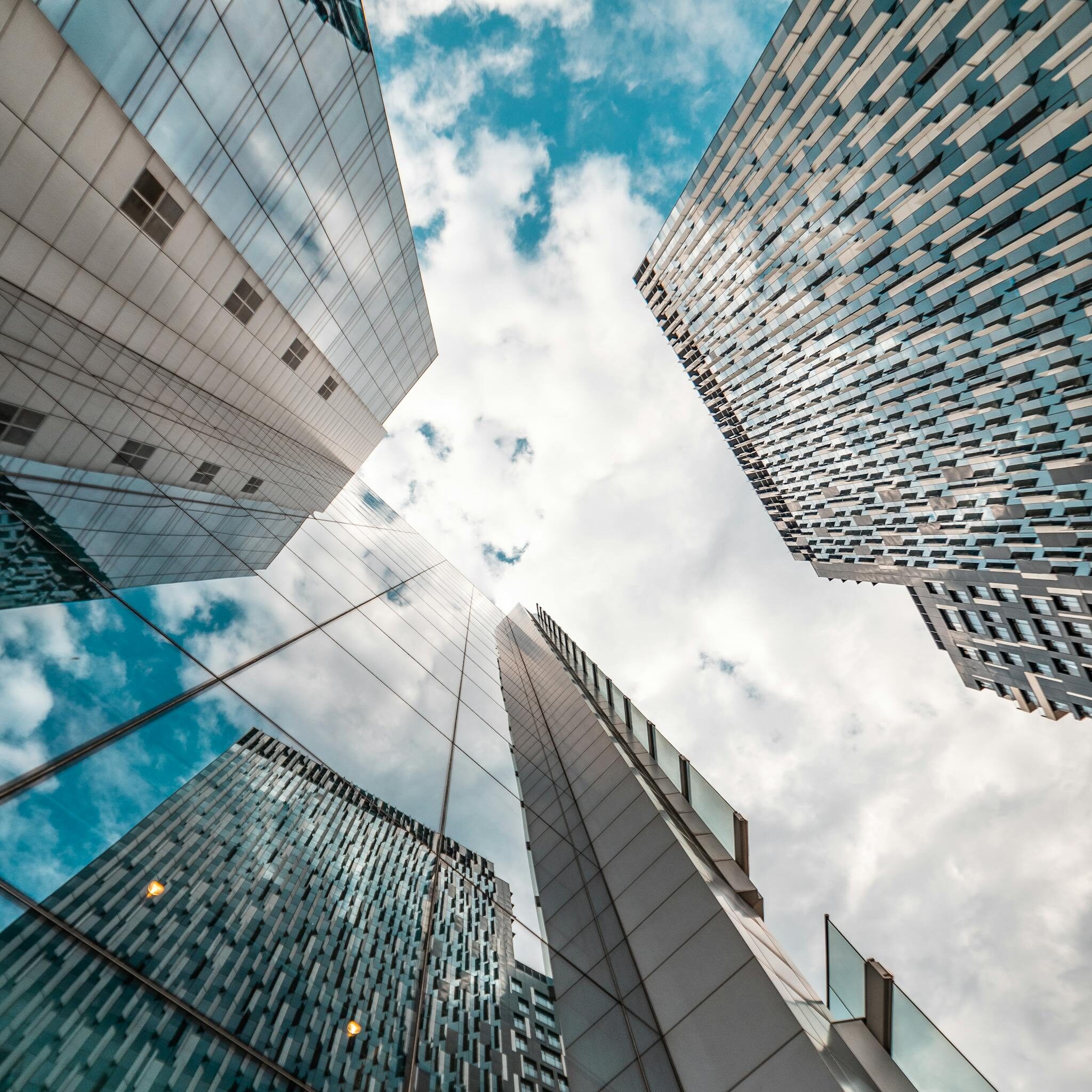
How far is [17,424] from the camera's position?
6.92m

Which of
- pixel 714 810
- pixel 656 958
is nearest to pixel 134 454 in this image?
pixel 656 958

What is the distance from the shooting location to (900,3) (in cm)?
4956

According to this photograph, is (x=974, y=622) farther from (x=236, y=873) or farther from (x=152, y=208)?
(x=152, y=208)

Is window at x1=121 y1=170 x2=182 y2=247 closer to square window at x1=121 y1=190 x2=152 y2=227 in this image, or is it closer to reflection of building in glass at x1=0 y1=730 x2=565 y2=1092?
square window at x1=121 y1=190 x2=152 y2=227

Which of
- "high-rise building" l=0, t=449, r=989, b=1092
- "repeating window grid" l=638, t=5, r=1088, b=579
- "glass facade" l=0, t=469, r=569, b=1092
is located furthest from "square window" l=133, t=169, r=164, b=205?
"repeating window grid" l=638, t=5, r=1088, b=579

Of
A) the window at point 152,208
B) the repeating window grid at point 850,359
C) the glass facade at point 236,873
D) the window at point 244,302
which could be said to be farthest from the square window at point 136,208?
the repeating window grid at point 850,359

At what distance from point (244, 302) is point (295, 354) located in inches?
189

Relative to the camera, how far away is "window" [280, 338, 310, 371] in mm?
24453

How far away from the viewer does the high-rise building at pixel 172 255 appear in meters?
7.83

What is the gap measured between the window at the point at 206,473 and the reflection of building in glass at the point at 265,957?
7.74 meters

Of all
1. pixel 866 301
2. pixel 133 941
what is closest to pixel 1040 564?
pixel 866 301

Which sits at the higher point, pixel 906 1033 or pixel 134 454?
pixel 134 454

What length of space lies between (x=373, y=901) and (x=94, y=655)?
3.48 meters

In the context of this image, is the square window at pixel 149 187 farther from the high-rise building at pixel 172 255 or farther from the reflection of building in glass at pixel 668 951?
the reflection of building in glass at pixel 668 951
